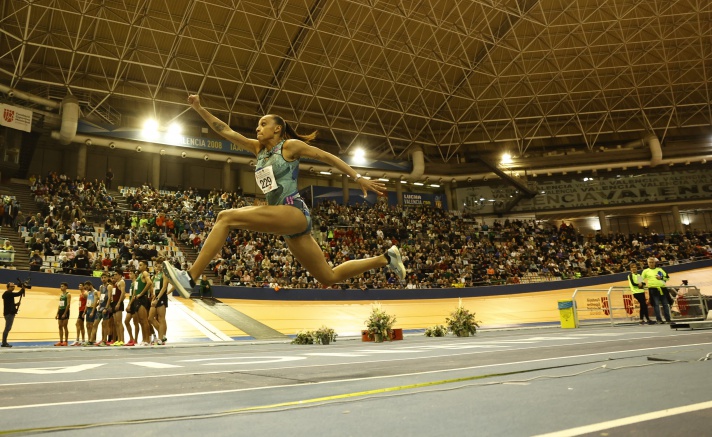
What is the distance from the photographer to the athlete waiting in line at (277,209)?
364 cm

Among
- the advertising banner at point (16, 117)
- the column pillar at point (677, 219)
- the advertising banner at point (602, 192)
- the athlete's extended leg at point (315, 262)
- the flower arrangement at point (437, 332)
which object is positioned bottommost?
the flower arrangement at point (437, 332)

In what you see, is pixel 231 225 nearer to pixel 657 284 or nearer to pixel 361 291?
pixel 657 284

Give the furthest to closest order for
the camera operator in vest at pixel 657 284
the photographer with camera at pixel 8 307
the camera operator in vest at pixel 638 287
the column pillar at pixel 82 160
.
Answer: the column pillar at pixel 82 160
the camera operator in vest at pixel 638 287
the camera operator in vest at pixel 657 284
the photographer with camera at pixel 8 307

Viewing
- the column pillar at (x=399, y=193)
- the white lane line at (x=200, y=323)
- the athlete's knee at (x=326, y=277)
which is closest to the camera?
the athlete's knee at (x=326, y=277)

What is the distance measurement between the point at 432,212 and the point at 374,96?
8.62 metres

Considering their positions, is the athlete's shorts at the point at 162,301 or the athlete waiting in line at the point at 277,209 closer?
the athlete waiting in line at the point at 277,209

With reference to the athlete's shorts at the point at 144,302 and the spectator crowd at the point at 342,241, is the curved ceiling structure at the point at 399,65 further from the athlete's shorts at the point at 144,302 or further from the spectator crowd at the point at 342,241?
the athlete's shorts at the point at 144,302

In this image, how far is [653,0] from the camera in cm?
2248

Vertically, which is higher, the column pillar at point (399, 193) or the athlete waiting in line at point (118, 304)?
the column pillar at point (399, 193)

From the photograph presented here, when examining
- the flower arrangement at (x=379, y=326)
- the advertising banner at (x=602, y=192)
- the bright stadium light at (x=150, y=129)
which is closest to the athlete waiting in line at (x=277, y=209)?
the flower arrangement at (x=379, y=326)

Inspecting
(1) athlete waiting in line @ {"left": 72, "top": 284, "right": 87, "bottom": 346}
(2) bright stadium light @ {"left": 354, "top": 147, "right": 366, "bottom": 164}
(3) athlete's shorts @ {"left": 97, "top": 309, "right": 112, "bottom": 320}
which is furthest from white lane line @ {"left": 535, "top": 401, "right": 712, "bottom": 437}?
(2) bright stadium light @ {"left": 354, "top": 147, "right": 366, "bottom": 164}

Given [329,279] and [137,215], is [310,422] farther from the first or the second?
[137,215]

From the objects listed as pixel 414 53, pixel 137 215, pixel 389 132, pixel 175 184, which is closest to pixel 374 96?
pixel 389 132

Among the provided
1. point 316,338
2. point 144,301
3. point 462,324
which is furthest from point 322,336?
point 144,301
